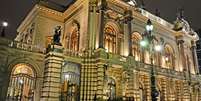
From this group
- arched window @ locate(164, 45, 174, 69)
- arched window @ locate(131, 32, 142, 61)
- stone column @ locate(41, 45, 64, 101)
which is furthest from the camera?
arched window @ locate(164, 45, 174, 69)

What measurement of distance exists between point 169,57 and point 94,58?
680 inches

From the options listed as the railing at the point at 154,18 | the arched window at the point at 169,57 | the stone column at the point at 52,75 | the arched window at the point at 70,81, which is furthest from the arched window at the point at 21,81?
the arched window at the point at 169,57

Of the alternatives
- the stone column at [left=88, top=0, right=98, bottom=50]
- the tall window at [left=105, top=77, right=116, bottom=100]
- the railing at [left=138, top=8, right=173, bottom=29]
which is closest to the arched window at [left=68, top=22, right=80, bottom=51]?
the stone column at [left=88, top=0, right=98, bottom=50]

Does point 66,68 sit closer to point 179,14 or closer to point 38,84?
point 38,84

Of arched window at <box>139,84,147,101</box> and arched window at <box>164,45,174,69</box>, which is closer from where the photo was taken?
arched window at <box>139,84,147,101</box>

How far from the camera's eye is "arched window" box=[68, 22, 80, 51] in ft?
91.7

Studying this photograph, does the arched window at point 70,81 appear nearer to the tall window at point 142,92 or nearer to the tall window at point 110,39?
the tall window at point 110,39

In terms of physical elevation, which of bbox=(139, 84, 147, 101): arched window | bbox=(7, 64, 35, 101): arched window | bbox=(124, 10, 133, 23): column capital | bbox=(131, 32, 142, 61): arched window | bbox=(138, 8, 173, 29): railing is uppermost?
bbox=(138, 8, 173, 29): railing

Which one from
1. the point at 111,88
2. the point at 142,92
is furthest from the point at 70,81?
the point at 142,92

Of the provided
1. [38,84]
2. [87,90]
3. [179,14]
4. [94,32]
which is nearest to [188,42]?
[179,14]

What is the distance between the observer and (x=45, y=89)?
68.5ft

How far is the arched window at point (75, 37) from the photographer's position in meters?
27.9

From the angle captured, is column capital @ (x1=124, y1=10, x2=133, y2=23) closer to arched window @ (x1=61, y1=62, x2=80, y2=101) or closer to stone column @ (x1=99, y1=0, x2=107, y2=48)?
stone column @ (x1=99, y1=0, x2=107, y2=48)

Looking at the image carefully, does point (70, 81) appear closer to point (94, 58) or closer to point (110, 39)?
point (94, 58)
